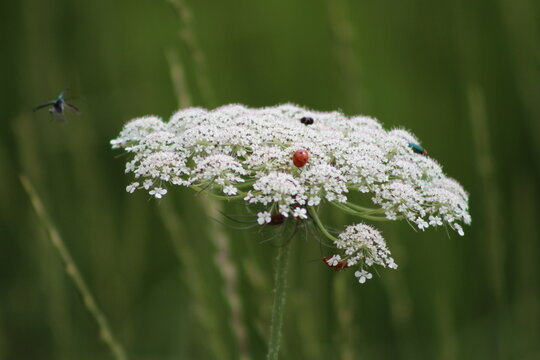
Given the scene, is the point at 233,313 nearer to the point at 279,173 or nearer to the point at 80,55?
the point at 279,173

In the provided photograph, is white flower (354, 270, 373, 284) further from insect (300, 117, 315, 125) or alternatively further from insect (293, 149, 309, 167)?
insect (300, 117, 315, 125)

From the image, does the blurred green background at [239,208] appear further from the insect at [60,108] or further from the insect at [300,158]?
the insect at [300,158]

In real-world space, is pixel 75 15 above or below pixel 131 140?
above

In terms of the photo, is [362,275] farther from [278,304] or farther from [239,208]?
[239,208]

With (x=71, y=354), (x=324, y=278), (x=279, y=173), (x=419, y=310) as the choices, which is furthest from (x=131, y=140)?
(x=419, y=310)

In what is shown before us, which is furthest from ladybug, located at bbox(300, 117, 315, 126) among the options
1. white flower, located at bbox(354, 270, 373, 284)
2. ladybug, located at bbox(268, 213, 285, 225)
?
white flower, located at bbox(354, 270, 373, 284)

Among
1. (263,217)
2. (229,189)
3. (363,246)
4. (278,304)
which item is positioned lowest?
(278,304)

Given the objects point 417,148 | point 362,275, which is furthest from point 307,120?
point 362,275
